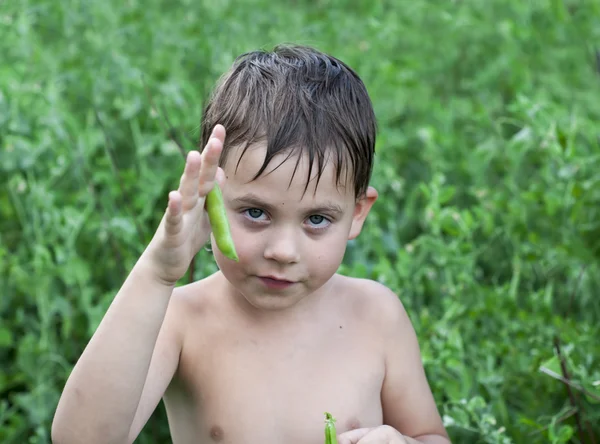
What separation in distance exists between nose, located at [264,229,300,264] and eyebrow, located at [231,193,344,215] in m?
0.05

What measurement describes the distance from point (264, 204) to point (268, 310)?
1.11ft

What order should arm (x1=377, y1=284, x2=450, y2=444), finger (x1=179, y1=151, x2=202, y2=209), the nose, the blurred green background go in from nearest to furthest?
finger (x1=179, y1=151, x2=202, y2=209)
the nose
arm (x1=377, y1=284, x2=450, y2=444)
the blurred green background

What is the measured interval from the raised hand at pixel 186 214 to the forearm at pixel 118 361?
0.13ft

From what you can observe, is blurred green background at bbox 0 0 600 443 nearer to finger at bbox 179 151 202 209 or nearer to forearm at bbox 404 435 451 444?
forearm at bbox 404 435 451 444

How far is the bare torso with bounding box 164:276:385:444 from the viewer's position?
220cm


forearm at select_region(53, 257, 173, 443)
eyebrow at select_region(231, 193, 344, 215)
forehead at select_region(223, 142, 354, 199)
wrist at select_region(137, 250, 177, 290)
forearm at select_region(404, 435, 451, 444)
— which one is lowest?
forearm at select_region(404, 435, 451, 444)

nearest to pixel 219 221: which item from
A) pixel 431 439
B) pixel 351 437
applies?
pixel 351 437

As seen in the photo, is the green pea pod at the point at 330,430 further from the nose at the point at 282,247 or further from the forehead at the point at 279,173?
the forehead at the point at 279,173

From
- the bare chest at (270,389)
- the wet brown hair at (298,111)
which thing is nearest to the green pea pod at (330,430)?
the bare chest at (270,389)

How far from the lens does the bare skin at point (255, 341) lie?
6.16ft

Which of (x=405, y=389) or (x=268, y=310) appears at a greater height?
(x=268, y=310)

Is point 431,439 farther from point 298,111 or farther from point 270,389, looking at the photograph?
point 298,111

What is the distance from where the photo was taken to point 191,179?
177cm

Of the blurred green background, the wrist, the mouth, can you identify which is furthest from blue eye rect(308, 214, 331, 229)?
the blurred green background
